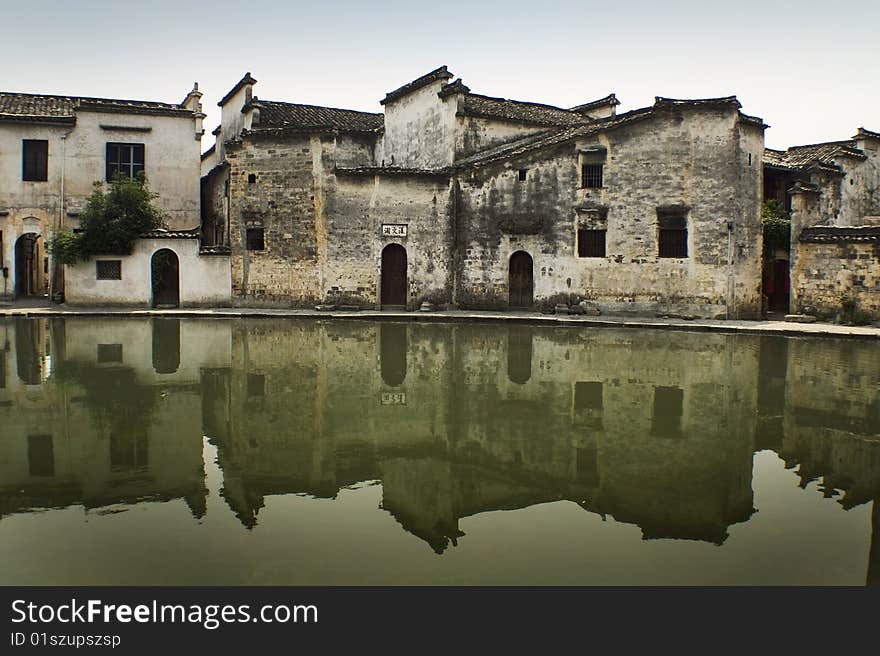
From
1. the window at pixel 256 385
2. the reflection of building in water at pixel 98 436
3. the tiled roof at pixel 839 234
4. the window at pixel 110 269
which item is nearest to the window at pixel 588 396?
the window at pixel 256 385

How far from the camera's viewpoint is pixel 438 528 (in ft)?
Result: 15.2

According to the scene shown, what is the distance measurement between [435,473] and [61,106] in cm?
2495

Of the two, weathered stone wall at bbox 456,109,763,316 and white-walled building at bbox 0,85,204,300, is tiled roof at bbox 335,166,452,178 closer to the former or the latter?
weathered stone wall at bbox 456,109,763,316

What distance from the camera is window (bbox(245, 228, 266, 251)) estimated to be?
23.2 metres

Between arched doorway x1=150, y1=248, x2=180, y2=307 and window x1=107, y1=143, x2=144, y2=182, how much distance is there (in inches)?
127

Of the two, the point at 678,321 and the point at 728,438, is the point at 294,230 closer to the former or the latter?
the point at 678,321

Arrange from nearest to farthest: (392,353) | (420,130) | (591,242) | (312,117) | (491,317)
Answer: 1. (392,353)
2. (491,317)
3. (591,242)
4. (420,130)
5. (312,117)

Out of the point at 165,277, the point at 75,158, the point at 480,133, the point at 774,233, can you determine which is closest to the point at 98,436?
the point at 774,233

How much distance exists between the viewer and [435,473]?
5.73 m

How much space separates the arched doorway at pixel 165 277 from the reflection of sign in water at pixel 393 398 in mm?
16433

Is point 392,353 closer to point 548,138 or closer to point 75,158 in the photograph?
point 548,138

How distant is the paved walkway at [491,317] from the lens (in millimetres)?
17188

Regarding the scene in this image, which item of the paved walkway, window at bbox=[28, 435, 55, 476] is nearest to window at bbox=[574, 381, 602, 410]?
window at bbox=[28, 435, 55, 476]
